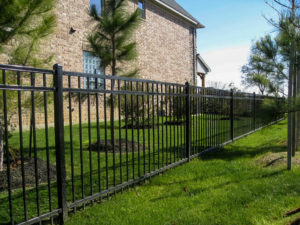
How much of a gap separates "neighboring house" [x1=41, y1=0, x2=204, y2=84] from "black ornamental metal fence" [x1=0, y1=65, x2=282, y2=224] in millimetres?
2863

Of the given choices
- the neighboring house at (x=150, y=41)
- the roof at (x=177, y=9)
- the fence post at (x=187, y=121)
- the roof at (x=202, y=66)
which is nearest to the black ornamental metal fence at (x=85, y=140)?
the fence post at (x=187, y=121)

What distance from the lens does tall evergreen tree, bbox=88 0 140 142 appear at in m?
6.84

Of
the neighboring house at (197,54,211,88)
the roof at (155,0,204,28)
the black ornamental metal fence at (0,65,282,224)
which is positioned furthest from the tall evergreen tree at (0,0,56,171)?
the neighboring house at (197,54,211,88)

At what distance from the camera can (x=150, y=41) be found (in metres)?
16.6

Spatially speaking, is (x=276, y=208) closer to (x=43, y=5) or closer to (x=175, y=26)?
(x=43, y=5)

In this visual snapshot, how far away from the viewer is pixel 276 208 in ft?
9.82

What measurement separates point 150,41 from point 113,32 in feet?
32.5

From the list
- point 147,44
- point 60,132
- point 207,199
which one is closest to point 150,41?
point 147,44

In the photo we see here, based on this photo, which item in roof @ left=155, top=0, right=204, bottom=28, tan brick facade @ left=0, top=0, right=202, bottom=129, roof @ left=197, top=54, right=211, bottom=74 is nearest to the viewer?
tan brick facade @ left=0, top=0, right=202, bottom=129

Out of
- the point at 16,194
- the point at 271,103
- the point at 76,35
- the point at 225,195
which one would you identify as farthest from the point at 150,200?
the point at 76,35

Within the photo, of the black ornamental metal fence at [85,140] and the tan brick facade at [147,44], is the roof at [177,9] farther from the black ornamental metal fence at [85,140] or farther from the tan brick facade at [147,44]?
the black ornamental metal fence at [85,140]

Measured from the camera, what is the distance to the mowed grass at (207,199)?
2.78 m

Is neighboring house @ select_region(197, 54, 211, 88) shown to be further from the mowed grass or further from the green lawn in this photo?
the mowed grass

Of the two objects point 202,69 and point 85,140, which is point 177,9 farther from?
point 85,140
